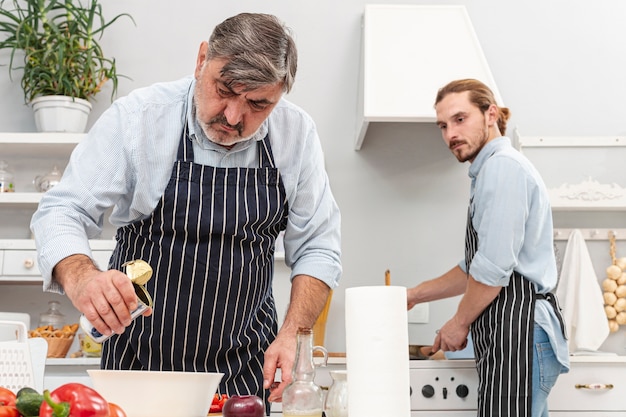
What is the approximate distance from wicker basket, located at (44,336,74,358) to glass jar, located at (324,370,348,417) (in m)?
1.92

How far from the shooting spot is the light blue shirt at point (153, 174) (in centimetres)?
147

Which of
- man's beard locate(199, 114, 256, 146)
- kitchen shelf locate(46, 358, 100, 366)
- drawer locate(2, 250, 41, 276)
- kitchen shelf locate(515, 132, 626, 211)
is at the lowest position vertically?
kitchen shelf locate(46, 358, 100, 366)

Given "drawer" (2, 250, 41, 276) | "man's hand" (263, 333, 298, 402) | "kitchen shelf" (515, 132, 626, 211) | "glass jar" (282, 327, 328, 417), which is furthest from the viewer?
"kitchen shelf" (515, 132, 626, 211)

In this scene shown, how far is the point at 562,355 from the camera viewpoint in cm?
218

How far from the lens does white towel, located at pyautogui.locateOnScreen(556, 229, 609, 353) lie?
9.63ft

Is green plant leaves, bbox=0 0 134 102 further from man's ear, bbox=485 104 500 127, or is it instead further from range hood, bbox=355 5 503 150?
man's ear, bbox=485 104 500 127

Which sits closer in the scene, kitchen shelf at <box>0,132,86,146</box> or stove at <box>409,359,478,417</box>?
stove at <box>409,359,478,417</box>

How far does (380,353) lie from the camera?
931 millimetres

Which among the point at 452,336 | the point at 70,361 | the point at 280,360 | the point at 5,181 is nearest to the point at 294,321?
the point at 280,360

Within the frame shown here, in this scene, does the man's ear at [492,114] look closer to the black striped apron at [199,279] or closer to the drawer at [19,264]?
the black striped apron at [199,279]

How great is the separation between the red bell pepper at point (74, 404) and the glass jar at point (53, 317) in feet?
7.40

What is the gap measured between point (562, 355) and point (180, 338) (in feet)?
3.75

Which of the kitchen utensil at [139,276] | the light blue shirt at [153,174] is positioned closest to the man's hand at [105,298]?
the kitchen utensil at [139,276]

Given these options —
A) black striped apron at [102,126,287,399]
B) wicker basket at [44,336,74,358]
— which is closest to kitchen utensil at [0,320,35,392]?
black striped apron at [102,126,287,399]
